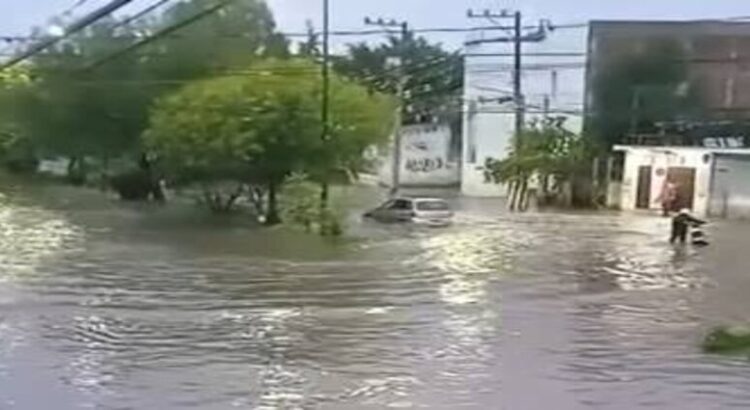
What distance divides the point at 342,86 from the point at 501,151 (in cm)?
1380

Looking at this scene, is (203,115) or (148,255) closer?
(148,255)

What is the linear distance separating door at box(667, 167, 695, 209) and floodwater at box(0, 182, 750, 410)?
9.77 m

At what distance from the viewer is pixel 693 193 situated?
41969mm

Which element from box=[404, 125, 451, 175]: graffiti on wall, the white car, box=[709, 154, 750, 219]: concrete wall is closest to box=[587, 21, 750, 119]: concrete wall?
box=[709, 154, 750, 219]: concrete wall

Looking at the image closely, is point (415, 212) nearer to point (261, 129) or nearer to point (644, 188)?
point (261, 129)

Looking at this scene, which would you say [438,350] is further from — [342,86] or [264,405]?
[342,86]

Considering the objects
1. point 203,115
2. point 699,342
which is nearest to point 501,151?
point 203,115

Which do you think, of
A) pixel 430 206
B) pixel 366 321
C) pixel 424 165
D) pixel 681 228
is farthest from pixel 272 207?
pixel 424 165

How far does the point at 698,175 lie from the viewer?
41312 millimetres

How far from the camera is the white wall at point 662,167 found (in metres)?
41.3

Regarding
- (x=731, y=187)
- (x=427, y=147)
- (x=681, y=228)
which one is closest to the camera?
(x=681, y=228)

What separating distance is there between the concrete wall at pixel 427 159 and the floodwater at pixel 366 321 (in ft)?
70.9

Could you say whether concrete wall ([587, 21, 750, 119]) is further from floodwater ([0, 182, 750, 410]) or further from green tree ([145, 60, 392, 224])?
floodwater ([0, 182, 750, 410])

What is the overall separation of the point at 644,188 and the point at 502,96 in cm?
842
